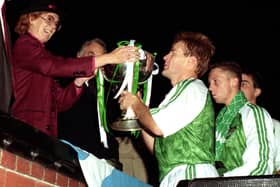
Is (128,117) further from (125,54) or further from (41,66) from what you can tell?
(41,66)

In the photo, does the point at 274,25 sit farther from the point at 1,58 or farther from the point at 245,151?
the point at 1,58

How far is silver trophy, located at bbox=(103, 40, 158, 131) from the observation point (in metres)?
3.15

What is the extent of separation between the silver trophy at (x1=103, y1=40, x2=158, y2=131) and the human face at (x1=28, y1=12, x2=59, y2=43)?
0.39 meters

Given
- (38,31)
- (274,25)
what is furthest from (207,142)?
(274,25)

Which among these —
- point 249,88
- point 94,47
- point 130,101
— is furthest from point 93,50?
point 249,88

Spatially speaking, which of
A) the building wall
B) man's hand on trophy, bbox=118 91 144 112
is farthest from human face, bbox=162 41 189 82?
the building wall

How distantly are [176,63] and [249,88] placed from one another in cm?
111

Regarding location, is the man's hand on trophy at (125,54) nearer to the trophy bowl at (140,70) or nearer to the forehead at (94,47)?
the trophy bowl at (140,70)

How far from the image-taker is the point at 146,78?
132 inches

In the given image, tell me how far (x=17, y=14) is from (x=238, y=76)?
4.69 ft

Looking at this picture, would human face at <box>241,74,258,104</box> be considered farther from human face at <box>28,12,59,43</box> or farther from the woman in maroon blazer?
human face at <box>28,12,59,43</box>

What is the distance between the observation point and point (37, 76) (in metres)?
3.10

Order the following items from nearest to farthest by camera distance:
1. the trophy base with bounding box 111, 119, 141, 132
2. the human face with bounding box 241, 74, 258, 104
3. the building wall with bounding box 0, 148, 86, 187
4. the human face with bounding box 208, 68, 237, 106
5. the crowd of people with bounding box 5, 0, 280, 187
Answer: the building wall with bounding box 0, 148, 86, 187 → the crowd of people with bounding box 5, 0, 280, 187 → the trophy base with bounding box 111, 119, 141, 132 → the human face with bounding box 208, 68, 237, 106 → the human face with bounding box 241, 74, 258, 104

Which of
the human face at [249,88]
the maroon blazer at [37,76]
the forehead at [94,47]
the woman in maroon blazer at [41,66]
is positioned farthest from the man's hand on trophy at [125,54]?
the human face at [249,88]
